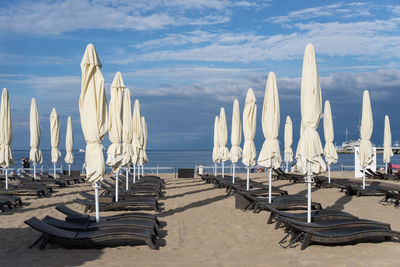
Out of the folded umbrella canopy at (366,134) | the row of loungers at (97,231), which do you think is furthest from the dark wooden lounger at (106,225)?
the folded umbrella canopy at (366,134)

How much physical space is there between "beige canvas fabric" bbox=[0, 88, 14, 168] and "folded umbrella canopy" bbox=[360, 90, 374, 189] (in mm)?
11178

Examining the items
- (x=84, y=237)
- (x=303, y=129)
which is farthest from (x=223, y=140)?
(x=84, y=237)

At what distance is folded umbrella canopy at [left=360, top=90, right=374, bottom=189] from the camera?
45.6 ft

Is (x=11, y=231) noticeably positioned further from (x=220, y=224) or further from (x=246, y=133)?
(x=246, y=133)

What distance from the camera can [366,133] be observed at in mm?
14141

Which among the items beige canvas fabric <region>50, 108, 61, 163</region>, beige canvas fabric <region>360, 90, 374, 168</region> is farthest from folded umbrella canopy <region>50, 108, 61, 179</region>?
beige canvas fabric <region>360, 90, 374, 168</region>

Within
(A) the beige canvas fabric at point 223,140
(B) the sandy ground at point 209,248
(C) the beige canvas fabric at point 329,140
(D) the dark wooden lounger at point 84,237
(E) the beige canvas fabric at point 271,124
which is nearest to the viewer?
(B) the sandy ground at point 209,248

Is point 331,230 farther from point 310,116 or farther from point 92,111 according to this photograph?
Answer: point 92,111

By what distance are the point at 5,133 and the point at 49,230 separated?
7624 mm

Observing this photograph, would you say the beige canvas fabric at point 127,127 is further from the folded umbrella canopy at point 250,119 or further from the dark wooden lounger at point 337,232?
the dark wooden lounger at point 337,232

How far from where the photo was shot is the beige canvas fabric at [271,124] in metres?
10.4

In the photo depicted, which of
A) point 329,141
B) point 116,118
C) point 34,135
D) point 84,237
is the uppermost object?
point 116,118

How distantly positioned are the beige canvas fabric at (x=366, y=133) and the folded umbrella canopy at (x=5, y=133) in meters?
11.2

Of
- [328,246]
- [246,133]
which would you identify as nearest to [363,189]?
[246,133]
